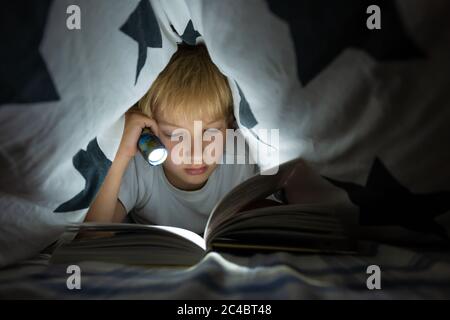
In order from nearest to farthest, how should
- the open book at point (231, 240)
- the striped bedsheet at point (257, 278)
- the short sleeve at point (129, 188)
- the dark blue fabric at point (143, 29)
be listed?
the striped bedsheet at point (257, 278)
the open book at point (231, 240)
the dark blue fabric at point (143, 29)
the short sleeve at point (129, 188)

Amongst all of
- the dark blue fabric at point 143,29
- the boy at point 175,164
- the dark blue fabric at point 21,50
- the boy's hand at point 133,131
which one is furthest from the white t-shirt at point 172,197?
the dark blue fabric at point 21,50

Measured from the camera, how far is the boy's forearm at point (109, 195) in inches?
35.6

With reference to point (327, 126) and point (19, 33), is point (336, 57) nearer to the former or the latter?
point (327, 126)

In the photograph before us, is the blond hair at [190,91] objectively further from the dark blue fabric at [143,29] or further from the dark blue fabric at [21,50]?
the dark blue fabric at [21,50]

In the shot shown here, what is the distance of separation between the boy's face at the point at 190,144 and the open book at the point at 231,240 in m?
0.39

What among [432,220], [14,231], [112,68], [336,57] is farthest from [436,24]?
[14,231]

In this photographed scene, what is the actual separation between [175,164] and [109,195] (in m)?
0.17

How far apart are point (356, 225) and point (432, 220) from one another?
87 millimetres

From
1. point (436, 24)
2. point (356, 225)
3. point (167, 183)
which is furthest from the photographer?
point (167, 183)

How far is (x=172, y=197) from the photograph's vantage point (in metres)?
1.08

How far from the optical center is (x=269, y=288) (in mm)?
415

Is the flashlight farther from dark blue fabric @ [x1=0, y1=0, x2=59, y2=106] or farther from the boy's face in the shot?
dark blue fabric @ [x1=0, y1=0, x2=59, y2=106]

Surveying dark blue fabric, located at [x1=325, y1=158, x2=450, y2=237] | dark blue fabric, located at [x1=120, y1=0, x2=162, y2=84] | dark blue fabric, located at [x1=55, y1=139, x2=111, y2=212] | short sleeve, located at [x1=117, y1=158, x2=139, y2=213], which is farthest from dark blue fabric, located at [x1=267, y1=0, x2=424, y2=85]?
short sleeve, located at [x1=117, y1=158, x2=139, y2=213]

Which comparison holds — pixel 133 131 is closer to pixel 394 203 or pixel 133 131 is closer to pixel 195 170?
pixel 195 170
